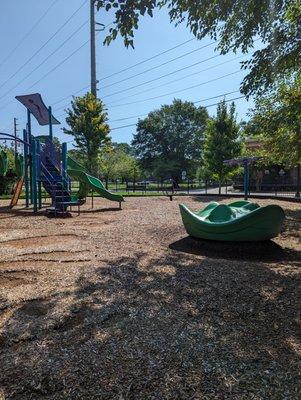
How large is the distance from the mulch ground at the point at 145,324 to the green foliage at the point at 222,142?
2148 centimetres

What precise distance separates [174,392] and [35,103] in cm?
1453

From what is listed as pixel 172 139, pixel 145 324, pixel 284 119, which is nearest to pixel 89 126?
pixel 284 119

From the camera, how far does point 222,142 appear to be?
2739 centimetres

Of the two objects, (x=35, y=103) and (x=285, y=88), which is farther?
(x=35, y=103)

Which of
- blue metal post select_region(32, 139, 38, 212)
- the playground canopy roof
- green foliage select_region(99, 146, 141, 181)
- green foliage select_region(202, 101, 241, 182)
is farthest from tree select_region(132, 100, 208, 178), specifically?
blue metal post select_region(32, 139, 38, 212)

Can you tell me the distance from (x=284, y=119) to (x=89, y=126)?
17.4 metres

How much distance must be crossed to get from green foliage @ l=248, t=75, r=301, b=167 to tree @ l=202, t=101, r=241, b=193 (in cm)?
821

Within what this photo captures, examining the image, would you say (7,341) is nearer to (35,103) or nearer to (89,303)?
(89,303)

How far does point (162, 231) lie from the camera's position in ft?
28.3

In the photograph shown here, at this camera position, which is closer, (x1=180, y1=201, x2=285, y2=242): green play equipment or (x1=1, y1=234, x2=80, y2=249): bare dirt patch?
(x1=180, y1=201, x2=285, y2=242): green play equipment

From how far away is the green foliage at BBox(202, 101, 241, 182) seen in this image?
27375 millimetres

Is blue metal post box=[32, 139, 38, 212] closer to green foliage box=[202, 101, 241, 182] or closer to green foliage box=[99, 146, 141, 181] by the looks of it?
green foliage box=[202, 101, 241, 182]

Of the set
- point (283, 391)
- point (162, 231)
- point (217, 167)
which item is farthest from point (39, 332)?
point (217, 167)

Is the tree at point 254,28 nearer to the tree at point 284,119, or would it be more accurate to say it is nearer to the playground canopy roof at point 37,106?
the tree at point 284,119
